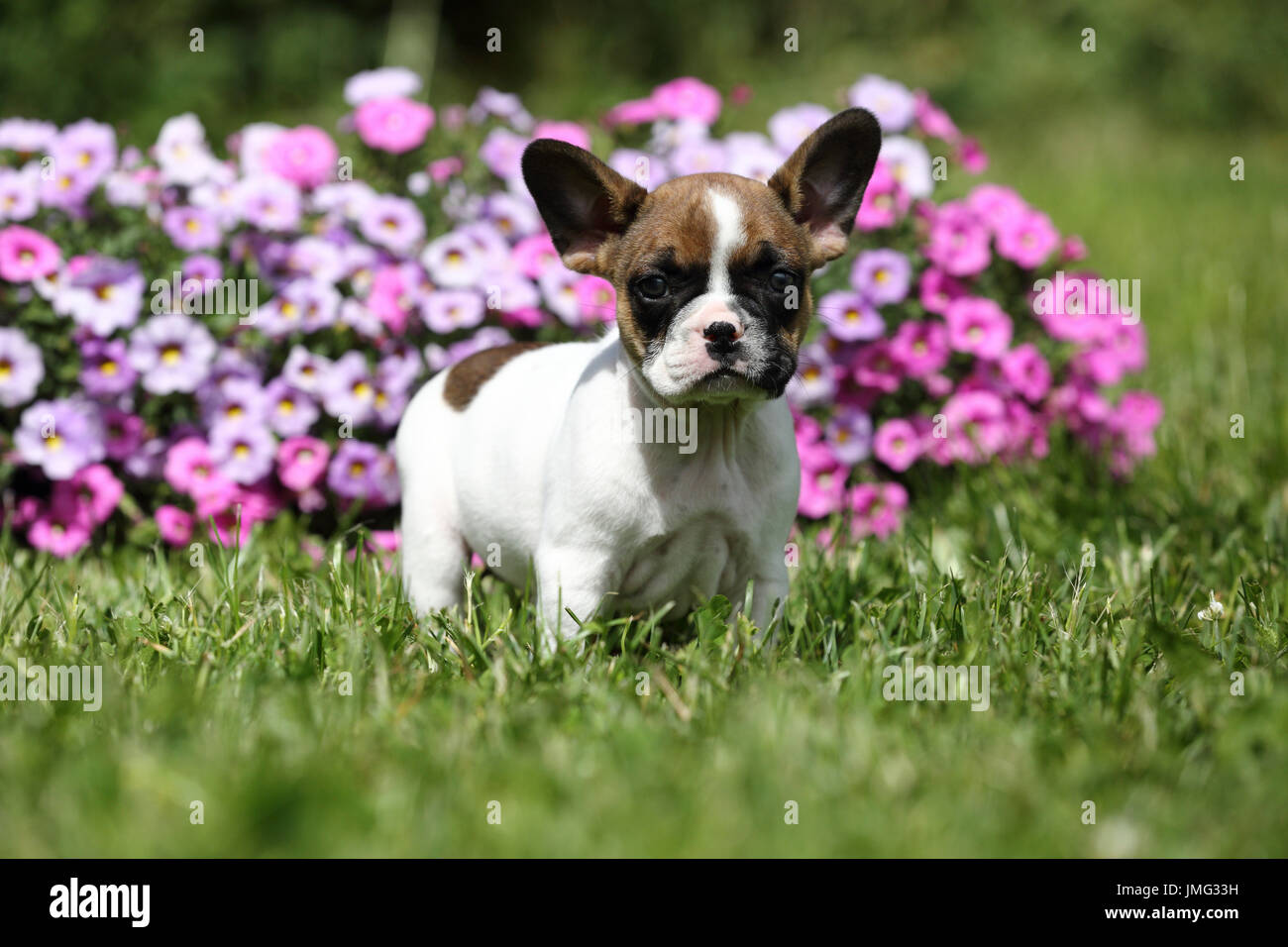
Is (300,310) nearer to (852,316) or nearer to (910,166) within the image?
(852,316)

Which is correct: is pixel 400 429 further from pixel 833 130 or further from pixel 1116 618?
pixel 1116 618

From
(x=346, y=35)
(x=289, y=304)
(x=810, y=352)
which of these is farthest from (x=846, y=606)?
(x=346, y=35)

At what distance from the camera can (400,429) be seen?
3576 millimetres

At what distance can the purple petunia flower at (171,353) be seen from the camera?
3.91m

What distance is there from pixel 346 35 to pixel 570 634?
31.9 feet

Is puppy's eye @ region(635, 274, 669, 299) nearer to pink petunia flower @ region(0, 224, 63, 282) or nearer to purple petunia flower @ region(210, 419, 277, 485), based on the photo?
purple petunia flower @ region(210, 419, 277, 485)

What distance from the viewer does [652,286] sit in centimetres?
278

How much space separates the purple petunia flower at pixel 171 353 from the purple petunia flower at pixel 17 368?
0.29 metres

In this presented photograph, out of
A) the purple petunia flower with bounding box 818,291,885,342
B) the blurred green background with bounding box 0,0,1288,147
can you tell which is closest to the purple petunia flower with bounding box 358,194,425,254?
the purple petunia flower with bounding box 818,291,885,342

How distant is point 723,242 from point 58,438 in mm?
2297

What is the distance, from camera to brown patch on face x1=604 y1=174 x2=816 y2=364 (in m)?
2.74

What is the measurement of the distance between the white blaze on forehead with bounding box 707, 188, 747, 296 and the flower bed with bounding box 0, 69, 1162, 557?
4.83ft

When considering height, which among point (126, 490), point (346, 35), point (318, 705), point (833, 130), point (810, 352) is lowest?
point (318, 705)

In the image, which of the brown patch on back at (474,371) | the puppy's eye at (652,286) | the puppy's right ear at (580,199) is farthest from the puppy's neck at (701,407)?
the brown patch on back at (474,371)
